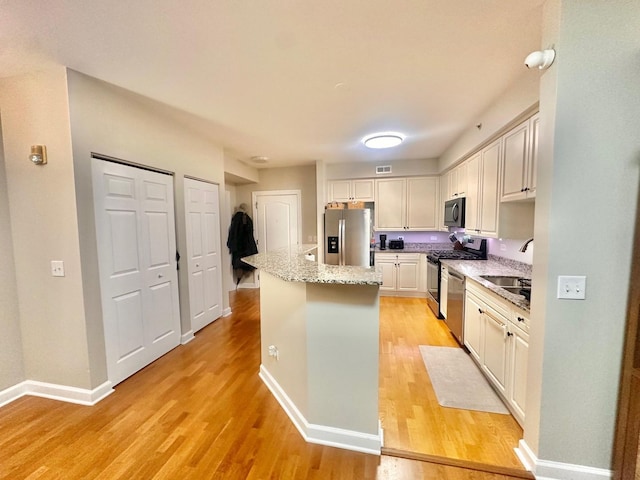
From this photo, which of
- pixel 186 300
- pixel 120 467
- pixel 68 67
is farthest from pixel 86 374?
pixel 68 67

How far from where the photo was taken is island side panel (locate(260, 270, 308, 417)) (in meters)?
1.71

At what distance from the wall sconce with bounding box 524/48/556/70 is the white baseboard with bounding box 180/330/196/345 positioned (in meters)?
3.74

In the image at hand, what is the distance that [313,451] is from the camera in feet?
5.14

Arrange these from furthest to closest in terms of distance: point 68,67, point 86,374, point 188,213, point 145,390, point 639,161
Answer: point 188,213 → point 145,390 → point 86,374 → point 68,67 → point 639,161

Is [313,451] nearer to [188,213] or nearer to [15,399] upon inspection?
[15,399]

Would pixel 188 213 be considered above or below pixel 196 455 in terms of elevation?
above

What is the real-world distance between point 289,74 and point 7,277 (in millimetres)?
2733

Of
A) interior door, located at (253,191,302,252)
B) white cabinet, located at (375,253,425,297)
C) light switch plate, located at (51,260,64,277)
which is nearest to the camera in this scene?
light switch plate, located at (51,260,64,277)

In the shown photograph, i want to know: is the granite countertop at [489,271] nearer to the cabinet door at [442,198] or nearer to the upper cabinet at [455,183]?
the upper cabinet at [455,183]

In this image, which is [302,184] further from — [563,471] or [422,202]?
[563,471]

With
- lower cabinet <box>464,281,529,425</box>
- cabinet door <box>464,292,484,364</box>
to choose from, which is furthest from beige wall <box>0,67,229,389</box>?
A: cabinet door <box>464,292,484,364</box>

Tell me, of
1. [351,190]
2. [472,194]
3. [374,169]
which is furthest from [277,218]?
[472,194]

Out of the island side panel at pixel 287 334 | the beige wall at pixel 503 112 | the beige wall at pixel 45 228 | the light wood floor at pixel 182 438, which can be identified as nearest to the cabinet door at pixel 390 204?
the beige wall at pixel 503 112

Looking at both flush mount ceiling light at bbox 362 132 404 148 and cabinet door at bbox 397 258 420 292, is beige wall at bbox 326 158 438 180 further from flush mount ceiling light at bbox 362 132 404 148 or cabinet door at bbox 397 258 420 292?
cabinet door at bbox 397 258 420 292
